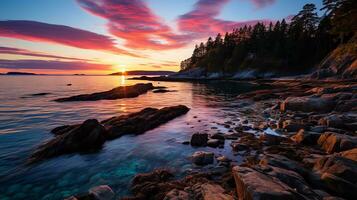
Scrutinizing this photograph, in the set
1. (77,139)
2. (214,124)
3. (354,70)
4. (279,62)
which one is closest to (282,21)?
(279,62)

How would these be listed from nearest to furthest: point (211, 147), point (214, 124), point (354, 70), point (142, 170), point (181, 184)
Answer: point (181, 184) < point (142, 170) < point (211, 147) < point (214, 124) < point (354, 70)

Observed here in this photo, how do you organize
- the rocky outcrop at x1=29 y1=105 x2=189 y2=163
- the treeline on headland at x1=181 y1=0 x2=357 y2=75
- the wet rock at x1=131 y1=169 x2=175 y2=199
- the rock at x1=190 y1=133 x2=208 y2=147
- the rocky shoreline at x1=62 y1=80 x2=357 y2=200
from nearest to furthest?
the rocky shoreline at x1=62 y1=80 x2=357 y2=200
the wet rock at x1=131 y1=169 x2=175 y2=199
the rocky outcrop at x1=29 y1=105 x2=189 y2=163
the rock at x1=190 y1=133 x2=208 y2=147
the treeline on headland at x1=181 y1=0 x2=357 y2=75

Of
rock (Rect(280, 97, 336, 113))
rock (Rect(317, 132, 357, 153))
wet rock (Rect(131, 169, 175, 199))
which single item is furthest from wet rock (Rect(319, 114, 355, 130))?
wet rock (Rect(131, 169, 175, 199))

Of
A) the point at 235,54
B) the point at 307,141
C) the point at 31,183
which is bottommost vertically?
the point at 31,183

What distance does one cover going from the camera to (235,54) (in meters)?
115

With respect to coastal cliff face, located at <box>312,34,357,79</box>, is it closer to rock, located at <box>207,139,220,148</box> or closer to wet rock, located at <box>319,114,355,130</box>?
wet rock, located at <box>319,114,355,130</box>

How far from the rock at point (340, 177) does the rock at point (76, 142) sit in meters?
11.6

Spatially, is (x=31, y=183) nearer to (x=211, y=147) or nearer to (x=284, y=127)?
(x=211, y=147)

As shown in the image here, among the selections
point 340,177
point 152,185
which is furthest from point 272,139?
point 152,185

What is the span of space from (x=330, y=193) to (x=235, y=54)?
115 metres

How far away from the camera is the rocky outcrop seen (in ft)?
41.1

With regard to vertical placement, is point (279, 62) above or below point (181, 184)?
above

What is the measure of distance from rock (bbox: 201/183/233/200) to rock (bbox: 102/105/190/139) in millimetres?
10230

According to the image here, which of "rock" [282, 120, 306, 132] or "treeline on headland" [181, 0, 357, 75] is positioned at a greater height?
"treeline on headland" [181, 0, 357, 75]
